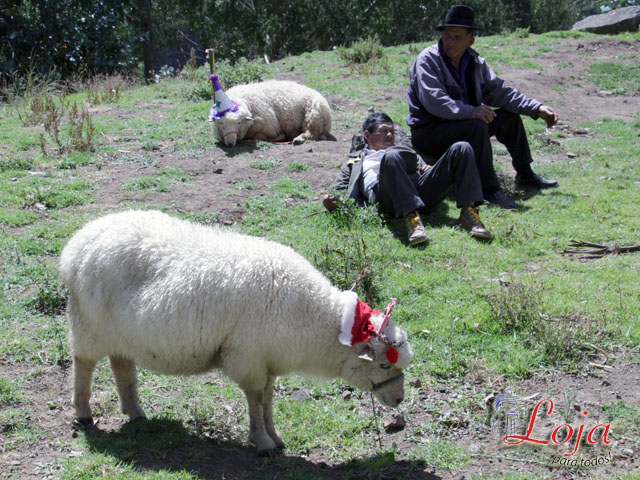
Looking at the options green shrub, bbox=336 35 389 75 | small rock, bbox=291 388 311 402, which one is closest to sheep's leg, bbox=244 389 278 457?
small rock, bbox=291 388 311 402

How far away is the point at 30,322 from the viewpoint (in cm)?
467

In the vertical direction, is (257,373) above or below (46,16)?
below

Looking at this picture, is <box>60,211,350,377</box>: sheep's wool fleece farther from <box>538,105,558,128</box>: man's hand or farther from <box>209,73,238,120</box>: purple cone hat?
<box>209,73,238,120</box>: purple cone hat

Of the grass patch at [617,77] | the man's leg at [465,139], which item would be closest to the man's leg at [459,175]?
the man's leg at [465,139]

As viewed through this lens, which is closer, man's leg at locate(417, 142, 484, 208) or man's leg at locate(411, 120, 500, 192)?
man's leg at locate(417, 142, 484, 208)

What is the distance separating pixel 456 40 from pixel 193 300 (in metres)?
4.78

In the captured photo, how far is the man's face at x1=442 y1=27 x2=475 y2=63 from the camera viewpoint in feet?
21.9

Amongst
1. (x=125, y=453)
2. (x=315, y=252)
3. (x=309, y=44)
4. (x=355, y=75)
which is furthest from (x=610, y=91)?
(x=309, y=44)

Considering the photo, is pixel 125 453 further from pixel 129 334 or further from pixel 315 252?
pixel 315 252

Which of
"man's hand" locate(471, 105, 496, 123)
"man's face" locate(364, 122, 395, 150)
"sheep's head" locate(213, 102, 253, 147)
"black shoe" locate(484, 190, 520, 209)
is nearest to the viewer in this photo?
"man's hand" locate(471, 105, 496, 123)

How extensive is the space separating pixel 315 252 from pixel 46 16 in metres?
12.6

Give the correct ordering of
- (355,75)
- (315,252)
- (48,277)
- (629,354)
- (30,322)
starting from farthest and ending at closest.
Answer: (355,75), (315,252), (48,277), (30,322), (629,354)

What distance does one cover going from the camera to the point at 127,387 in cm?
373

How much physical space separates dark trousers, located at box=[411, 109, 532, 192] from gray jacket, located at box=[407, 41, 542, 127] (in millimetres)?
104
